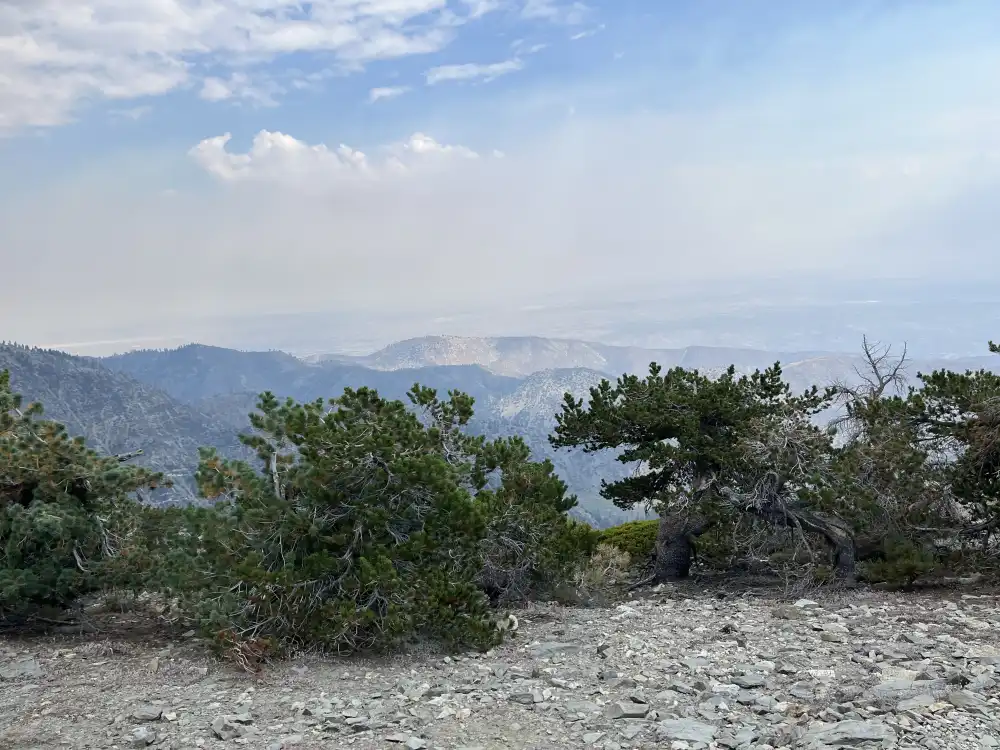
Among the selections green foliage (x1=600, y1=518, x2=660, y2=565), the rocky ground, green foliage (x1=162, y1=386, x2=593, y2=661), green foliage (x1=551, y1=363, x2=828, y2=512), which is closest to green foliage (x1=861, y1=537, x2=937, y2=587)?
the rocky ground

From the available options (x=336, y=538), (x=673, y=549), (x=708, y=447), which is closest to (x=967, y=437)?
(x=708, y=447)

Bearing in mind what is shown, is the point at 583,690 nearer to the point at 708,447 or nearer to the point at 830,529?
the point at 830,529

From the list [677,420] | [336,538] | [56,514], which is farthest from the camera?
[677,420]

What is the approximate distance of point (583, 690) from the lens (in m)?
8.36

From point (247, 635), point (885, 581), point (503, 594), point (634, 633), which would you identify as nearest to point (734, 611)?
point (634, 633)

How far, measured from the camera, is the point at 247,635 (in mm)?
10273

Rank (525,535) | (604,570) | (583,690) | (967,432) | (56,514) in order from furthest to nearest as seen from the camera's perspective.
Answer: (604,570) < (525,535) < (967,432) < (56,514) < (583,690)

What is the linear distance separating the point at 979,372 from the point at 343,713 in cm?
1265

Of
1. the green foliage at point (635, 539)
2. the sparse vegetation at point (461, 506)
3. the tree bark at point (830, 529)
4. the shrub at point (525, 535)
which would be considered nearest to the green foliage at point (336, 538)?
the sparse vegetation at point (461, 506)

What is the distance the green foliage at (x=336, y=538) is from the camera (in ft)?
33.8

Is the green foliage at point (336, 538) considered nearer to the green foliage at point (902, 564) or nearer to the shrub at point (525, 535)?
the shrub at point (525, 535)

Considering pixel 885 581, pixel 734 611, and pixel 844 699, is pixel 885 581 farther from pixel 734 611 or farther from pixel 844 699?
pixel 844 699

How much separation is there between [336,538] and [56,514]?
469 centimetres

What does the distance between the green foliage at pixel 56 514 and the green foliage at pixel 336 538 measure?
1.02 meters
